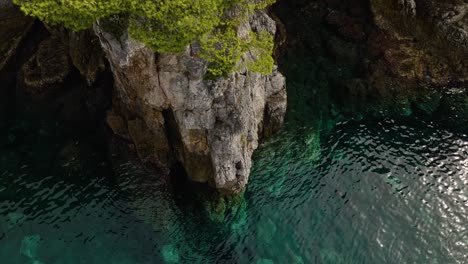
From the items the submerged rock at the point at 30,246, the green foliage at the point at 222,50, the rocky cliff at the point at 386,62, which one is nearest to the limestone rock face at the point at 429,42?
the rocky cliff at the point at 386,62

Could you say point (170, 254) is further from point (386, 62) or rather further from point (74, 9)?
point (386, 62)

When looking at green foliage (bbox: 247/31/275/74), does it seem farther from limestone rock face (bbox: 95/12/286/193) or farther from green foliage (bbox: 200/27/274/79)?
limestone rock face (bbox: 95/12/286/193)

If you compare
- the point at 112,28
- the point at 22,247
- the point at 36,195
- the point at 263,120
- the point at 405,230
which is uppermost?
the point at 112,28

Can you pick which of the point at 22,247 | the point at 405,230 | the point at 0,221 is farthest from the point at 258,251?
the point at 0,221

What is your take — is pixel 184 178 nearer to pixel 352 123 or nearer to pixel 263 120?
pixel 263 120

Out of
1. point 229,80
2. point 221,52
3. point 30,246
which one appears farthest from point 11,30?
point 221,52

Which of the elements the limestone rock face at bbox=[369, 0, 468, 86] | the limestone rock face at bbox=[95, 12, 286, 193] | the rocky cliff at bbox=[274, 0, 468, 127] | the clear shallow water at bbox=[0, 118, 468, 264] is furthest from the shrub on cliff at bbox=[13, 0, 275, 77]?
the limestone rock face at bbox=[369, 0, 468, 86]
